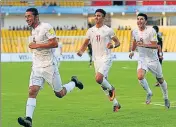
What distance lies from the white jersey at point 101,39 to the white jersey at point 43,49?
9.20 feet

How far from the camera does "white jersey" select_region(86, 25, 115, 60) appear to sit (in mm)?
14664

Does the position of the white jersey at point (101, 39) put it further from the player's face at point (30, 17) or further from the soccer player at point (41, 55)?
the player's face at point (30, 17)

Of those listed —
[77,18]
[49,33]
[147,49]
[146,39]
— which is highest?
[49,33]

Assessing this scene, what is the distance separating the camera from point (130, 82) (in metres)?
24.2

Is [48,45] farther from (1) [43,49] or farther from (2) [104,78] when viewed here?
(2) [104,78]

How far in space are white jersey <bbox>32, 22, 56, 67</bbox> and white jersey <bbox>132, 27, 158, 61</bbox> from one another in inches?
152

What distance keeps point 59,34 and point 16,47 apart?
5.87 meters

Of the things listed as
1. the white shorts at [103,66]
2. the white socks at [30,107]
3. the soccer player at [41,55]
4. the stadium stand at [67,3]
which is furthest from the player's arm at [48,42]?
the stadium stand at [67,3]

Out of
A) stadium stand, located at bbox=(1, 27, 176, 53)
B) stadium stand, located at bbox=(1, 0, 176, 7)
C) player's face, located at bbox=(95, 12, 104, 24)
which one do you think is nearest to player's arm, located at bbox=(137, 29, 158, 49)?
player's face, located at bbox=(95, 12, 104, 24)

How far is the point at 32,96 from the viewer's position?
11586 millimetres

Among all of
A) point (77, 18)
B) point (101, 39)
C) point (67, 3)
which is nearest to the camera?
point (101, 39)

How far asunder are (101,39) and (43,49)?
3.03 m

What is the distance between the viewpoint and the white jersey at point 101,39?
14.7 metres

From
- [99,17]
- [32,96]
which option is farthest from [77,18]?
[32,96]
